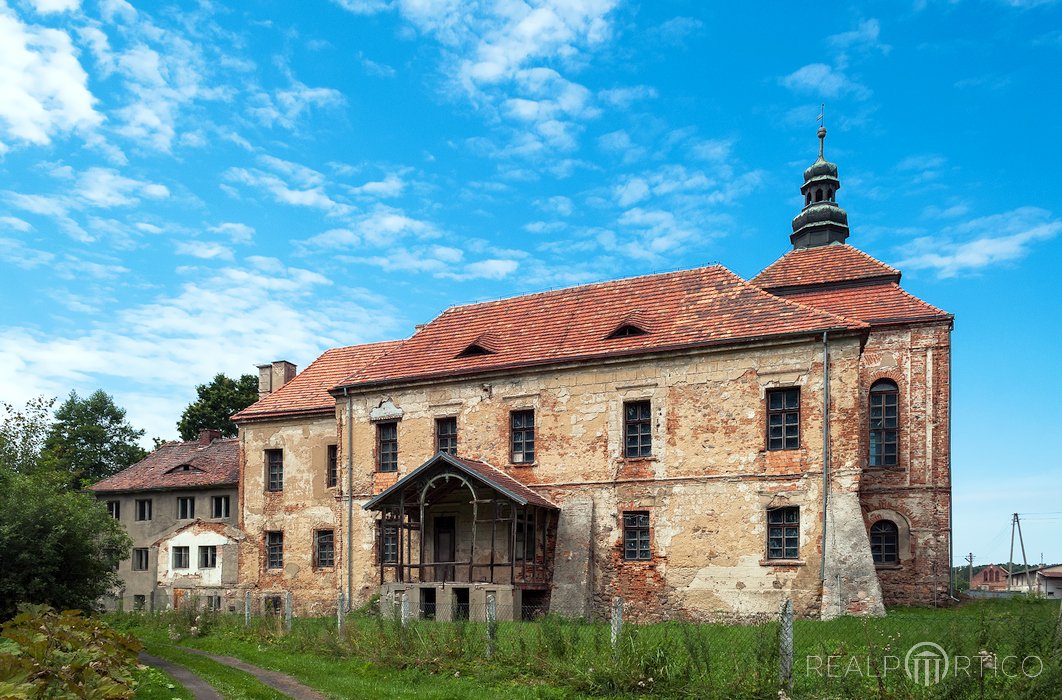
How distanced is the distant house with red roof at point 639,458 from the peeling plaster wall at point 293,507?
81mm

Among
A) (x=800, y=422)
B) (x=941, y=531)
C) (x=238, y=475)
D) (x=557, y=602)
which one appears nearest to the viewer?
(x=800, y=422)

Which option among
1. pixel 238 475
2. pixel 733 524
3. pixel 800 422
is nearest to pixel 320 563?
pixel 238 475

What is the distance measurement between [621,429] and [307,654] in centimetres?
983

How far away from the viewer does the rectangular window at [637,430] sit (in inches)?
873

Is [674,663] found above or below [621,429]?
below

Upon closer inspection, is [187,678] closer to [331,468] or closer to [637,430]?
[637,430]

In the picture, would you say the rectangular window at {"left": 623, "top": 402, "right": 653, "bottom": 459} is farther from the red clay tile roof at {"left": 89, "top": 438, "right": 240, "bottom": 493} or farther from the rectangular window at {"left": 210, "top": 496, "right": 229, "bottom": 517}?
the rectangular window at {"left": 210, "top": 496, "right": 229, "bottom": 517}

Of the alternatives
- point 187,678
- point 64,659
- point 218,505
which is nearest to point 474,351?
point 187,678

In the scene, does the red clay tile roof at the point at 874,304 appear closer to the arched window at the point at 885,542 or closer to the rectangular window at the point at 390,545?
the arched window at the point at 885,542

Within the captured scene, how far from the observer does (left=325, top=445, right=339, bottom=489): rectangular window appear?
28141 millimetres

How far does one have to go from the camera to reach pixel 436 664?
525 inches

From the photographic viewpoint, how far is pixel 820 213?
33.8 meters

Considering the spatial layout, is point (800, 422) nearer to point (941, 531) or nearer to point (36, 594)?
point (941, 531)

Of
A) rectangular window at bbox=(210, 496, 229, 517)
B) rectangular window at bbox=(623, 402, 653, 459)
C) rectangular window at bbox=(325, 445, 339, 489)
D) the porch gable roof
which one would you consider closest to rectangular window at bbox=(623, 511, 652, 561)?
rectangular window at bbox=(623, 402, 653, 459)
